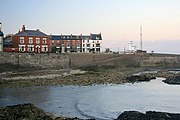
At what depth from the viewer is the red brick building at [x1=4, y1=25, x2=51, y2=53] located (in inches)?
2836

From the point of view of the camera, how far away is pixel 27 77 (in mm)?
47094

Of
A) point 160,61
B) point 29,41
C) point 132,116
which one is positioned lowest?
point 132,116

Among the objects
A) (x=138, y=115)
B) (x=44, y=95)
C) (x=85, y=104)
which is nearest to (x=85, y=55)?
(x=44, y=95)

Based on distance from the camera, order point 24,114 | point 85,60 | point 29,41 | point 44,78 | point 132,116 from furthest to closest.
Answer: point 29,41
point 85,60
point 44,78
point 24,114
point 132,116

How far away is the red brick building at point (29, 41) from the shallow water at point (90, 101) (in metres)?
38.3

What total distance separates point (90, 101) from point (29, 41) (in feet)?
160

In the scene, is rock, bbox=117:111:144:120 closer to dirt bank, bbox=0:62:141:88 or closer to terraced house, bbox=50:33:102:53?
dirt bank, bbox=0:62:141:88

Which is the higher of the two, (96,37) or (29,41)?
(96,37)

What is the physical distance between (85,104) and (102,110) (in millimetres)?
3346

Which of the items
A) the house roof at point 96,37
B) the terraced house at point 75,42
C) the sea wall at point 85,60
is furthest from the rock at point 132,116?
the house roof at point 96,37

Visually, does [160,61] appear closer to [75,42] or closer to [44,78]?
[75,42]

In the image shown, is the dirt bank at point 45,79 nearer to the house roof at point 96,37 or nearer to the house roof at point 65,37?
the house roof at point 65,37

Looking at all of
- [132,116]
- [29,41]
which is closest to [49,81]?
[132,116]

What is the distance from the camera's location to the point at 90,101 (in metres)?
27.6
